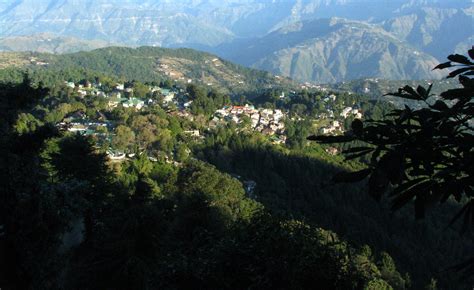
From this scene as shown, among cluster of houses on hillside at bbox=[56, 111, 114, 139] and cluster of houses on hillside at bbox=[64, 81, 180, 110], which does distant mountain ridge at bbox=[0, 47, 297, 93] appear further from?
cluster of houses on hillside at bbox=[56, 111, 114, 139]

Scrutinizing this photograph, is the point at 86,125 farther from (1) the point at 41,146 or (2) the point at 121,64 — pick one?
(2) the point at 121,64

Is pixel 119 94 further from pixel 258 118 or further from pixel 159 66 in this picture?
pixel 159 66

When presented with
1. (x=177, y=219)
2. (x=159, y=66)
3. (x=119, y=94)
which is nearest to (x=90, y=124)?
(x=119, y=94)

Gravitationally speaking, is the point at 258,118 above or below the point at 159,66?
above

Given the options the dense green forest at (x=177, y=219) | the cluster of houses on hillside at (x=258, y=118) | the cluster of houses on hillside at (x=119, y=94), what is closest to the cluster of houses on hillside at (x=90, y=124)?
the dense green forest at (x=177, y=219)

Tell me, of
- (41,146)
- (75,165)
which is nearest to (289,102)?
(75,165)

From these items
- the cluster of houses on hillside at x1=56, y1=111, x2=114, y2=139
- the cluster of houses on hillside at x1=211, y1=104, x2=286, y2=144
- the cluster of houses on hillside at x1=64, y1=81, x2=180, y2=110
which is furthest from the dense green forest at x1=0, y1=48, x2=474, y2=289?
the cluster of houses on hillside at x1=211, y1=104, x2=286, y2=144
